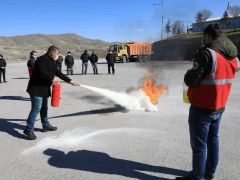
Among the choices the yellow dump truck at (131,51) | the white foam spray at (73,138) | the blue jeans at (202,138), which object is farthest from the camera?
the yellow dump truck at (131,51)

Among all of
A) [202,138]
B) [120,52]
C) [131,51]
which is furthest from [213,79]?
[131,51]

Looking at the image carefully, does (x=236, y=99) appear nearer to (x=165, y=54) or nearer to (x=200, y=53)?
(x=200, y=53)

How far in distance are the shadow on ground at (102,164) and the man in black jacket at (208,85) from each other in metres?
0.79

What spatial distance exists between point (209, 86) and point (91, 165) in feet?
7.87

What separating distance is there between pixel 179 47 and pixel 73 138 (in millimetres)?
55063

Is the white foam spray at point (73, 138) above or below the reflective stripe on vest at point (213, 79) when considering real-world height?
below

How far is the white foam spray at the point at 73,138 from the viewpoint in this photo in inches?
→ 261

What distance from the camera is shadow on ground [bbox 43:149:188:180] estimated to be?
526 centimetres

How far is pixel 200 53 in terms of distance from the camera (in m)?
4.20

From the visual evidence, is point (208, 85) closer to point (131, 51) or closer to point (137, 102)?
point (137, 102)

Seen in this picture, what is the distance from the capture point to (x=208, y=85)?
4.32m

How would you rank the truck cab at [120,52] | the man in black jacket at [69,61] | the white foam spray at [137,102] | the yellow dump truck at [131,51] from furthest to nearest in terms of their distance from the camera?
1. the yellow dump truck at [131,51]
2. the truck cab at [120,52]
3. the man in black jacket at [69,61]
4. the white foam spray at [137,102]

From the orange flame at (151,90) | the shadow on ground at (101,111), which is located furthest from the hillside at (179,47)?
the shadow on ground at (101,111)

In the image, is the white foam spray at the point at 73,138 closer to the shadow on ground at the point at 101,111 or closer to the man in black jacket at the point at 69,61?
the shadow on ground at the point at 101,111
